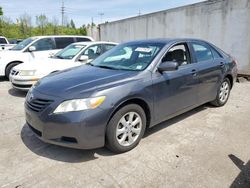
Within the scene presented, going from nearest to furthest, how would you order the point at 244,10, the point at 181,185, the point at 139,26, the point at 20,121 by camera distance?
the point at 181,185
the point at 20,121
the point at 244,10
the point at 139,26

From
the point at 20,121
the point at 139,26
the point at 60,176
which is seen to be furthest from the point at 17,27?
the point at 60,176

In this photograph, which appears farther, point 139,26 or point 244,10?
point 139,26

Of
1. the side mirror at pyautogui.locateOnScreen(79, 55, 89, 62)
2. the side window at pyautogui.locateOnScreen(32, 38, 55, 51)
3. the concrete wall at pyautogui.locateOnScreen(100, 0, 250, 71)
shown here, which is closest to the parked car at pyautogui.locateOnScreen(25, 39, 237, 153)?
the side mirror at pyautogui.locateOnScreen(79, 55, 89, 62)

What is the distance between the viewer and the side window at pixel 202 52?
4.27 metres

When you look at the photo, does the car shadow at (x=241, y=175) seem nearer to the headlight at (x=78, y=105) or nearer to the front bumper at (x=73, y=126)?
the front bumper at (x=73, y=126)

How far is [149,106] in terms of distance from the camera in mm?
3291

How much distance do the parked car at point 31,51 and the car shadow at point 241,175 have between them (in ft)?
23.6

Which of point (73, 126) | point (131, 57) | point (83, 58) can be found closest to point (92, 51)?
point (83, 58)

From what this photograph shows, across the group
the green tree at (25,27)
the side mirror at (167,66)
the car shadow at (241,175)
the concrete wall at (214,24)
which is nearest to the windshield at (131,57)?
the side mirror at (167,66)

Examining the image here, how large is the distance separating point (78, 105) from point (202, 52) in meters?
2.86

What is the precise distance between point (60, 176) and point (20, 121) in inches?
83.5

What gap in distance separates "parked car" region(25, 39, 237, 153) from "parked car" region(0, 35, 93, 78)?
4847 millimetres

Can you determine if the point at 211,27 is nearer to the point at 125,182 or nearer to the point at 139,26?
the point at 139,26

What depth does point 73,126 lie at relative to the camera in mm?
2676
